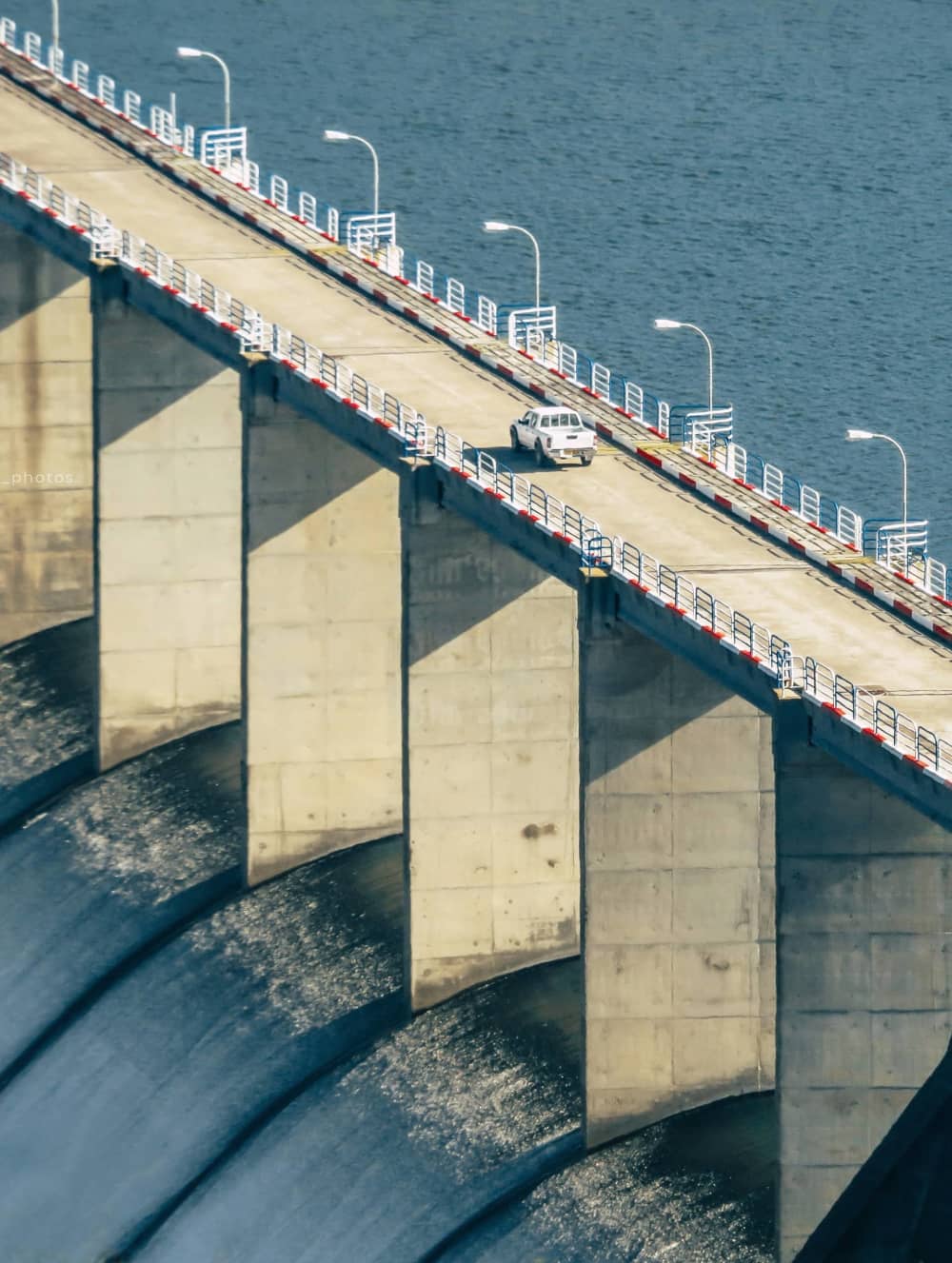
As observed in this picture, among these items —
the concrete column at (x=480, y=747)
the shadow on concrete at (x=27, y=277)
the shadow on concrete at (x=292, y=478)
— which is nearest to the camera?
the concrete column at (x=480, y=747)

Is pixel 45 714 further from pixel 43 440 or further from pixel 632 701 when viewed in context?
pixel 632 701

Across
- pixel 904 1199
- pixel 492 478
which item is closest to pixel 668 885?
pixel 492 478

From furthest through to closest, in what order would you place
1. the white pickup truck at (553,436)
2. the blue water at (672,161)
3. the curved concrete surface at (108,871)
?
the blue water at (672,161)
the curved concrete surface at (108,871)
the white pickup truck at (553,436)

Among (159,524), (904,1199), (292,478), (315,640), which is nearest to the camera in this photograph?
(904,1199)

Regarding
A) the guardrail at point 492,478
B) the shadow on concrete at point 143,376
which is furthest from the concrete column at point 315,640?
the shadow on concrete at point 143,376

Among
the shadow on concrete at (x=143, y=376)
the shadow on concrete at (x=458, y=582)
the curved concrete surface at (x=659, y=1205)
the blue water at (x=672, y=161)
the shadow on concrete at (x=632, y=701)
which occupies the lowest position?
the curved concrete surface at (x=659, y=1205)

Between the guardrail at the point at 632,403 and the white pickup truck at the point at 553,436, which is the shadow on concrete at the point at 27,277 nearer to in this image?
the guardrail at the point at 632,403
